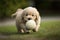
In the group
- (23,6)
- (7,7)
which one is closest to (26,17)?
(7,7)

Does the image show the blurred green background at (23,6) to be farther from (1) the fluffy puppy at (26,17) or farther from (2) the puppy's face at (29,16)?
(2) the puppy's face at (29,16)

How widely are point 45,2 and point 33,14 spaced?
29.5 feet

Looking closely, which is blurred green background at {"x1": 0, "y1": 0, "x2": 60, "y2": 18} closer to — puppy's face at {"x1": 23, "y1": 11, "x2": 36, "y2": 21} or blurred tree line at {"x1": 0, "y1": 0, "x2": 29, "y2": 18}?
blurred tree line at {"x1": 0, "y1": 0, "x2": 29, "y2": 18}

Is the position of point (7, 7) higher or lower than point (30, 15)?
higher

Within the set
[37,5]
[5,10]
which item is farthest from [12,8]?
[37,5]

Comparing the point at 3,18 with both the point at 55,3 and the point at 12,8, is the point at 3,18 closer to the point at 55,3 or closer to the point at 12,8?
the point at 12,8

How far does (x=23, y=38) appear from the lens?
291 inches

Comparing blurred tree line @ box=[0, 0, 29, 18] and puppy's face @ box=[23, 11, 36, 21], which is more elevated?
blurred tree line @ box=[0, 0, 29, 18]

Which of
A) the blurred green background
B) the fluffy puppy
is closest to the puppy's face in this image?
the fluffy puppy

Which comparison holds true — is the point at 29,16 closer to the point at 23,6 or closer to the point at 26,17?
the point at 26,17

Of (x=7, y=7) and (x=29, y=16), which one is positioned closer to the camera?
(x=29, y=16)

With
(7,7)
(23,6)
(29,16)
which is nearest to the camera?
(29,16)

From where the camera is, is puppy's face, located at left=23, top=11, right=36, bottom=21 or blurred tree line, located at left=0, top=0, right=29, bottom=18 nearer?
puppy's face, located at left=23, top=11, right=36, bottom=21

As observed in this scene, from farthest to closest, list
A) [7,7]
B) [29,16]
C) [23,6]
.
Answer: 1. [23,6]
2. [7,7]
3. [29,16]
